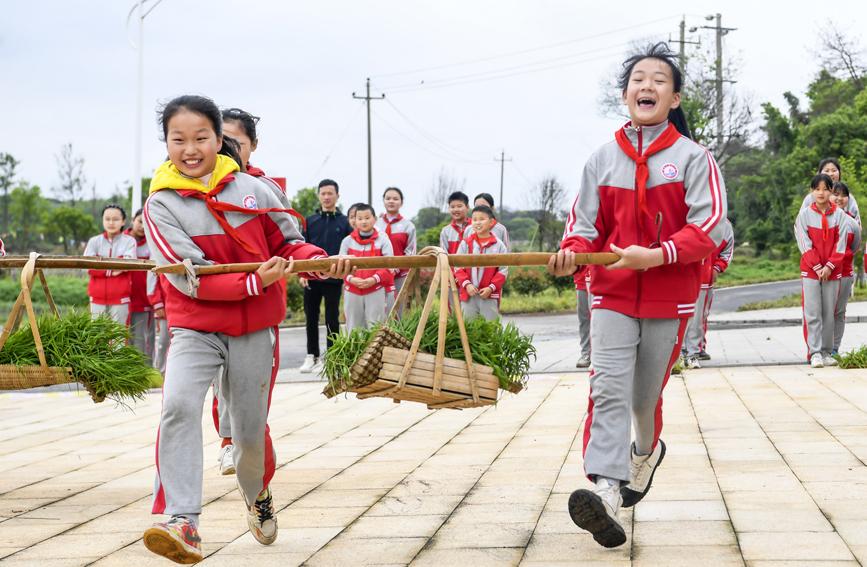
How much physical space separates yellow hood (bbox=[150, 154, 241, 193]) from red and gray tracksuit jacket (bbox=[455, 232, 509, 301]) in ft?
20.0

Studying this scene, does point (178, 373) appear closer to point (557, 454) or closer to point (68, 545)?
point (68, 545)

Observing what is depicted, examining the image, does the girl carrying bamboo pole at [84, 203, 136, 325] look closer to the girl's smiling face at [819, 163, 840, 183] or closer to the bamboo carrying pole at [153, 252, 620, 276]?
the bamboo carrying pole at [153, 252, 620, 276]

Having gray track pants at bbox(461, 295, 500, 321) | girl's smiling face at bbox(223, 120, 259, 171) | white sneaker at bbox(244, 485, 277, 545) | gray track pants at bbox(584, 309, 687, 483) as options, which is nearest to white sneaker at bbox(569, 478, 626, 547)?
gray track pants at bbox(584, 309, 687, 483)

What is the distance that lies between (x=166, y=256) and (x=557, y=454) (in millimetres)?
2915

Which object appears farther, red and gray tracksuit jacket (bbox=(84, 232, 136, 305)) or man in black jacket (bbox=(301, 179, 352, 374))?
man in black jacket (bbox=(301, 179, 352, 374))

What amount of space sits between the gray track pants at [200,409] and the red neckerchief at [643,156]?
5.39 ft

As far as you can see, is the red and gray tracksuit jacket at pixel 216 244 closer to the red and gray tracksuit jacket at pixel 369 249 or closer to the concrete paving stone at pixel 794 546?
the concrete paving stone at pixel 794 546

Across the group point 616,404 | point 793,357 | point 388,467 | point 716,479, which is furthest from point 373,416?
point 793,357

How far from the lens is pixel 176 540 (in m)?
3.02

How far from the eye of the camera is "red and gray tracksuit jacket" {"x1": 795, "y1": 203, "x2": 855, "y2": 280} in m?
9.45

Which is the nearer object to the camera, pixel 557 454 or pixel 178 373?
pixel 178 373

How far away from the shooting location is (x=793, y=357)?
10562 mm

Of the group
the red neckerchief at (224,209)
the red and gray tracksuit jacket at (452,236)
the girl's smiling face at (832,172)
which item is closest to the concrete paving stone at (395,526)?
the red neckerchief at (224,209)

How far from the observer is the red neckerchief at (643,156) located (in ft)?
11.9
